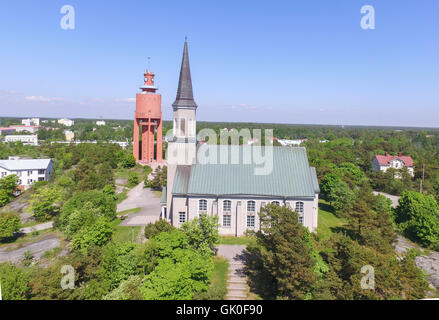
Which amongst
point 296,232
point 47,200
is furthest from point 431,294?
point 47,200

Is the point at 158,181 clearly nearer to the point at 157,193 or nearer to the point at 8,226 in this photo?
the point at 157,193

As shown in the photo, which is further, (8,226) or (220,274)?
(8,226)

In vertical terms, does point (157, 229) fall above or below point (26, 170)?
below

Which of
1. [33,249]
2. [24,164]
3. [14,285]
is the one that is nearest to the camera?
[14,285]

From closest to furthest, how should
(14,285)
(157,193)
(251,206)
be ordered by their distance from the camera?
(14,285) → (251,206) → (157,193)

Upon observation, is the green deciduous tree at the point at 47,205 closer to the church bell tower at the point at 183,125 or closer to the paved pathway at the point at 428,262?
the church bell tower at the point at 183,125

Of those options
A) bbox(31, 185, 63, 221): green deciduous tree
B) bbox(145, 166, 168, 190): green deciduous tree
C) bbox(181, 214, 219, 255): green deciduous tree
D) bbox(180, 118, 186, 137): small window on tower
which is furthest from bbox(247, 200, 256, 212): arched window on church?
bbox(31, 185, 63, 221): green deciduous tree

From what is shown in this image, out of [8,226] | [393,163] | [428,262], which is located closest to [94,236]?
[8,226]

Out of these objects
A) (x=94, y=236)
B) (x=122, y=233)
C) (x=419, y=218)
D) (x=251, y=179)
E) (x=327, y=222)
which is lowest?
(x=122, y=233)
